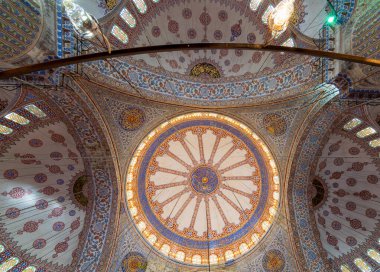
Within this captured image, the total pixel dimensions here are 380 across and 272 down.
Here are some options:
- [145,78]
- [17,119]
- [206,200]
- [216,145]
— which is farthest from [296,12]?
[17,119]

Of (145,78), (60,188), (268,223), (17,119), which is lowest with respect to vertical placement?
(268,223)

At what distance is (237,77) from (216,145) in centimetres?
314

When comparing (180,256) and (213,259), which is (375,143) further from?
(180,256)

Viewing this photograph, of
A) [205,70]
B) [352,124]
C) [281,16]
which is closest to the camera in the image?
[281,16]

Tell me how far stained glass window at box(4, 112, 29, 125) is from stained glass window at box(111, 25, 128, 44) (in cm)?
358

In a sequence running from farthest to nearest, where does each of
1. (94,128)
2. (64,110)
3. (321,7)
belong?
(94,128) < (64,110) < (321,7)

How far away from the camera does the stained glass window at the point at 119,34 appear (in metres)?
7.28

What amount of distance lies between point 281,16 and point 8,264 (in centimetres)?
1001

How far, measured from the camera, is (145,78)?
26.4 ft

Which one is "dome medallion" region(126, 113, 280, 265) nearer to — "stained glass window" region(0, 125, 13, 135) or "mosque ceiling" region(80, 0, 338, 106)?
"mosque ceiling" region(80, 0, 338, 106)

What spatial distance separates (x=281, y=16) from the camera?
376cm

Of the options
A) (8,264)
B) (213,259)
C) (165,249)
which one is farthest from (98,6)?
(213,259)

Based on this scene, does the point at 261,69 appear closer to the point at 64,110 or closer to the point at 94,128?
the point at 94,128

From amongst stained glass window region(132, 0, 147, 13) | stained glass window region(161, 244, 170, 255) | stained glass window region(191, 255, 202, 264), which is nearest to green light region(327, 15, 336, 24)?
stained glass window region(132, 0, 147, 13)
